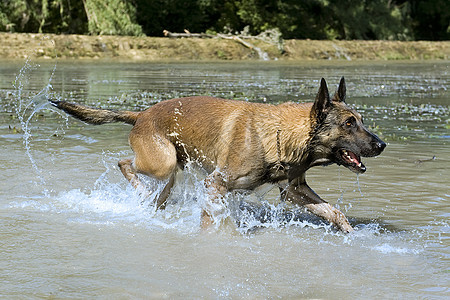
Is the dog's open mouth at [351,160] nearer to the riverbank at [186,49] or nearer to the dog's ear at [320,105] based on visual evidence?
the dog's ear at [320,105]

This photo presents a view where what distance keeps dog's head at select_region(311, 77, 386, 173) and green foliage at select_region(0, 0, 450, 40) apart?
29.5 metres

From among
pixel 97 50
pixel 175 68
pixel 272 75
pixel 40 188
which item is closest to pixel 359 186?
pixel 40 188

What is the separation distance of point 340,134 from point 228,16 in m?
41.2

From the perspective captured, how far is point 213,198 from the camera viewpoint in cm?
638

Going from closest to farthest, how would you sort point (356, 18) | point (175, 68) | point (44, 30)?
point (175, 68)
point (44, 30)
point (356, 18)

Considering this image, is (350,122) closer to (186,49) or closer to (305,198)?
(305,198)

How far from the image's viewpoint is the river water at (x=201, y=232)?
485 cm

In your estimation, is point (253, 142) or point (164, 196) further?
point (164, 196)

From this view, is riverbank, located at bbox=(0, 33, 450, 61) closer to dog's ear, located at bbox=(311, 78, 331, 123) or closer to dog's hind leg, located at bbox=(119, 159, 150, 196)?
dog's hind leg, located at bbox=(119, 159, 150, 196)

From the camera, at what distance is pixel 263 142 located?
623 centimetres

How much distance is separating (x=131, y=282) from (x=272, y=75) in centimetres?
2141

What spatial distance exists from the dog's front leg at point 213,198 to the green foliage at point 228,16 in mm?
→ 28975

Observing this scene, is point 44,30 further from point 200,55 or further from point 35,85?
point 35,85

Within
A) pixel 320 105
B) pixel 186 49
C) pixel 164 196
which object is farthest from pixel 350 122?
pixel 186 49
